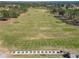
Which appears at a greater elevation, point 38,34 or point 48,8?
point 48,8

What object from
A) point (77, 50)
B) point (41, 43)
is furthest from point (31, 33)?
point (77, 50)

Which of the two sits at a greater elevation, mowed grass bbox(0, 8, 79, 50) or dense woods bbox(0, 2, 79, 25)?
dense woods bbox(0, 2, 79, 25)

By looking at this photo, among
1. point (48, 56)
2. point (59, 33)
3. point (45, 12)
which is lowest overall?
point (48, 56)

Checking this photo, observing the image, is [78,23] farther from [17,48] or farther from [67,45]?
[17,48]

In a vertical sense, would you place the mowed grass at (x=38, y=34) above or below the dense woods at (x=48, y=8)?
below

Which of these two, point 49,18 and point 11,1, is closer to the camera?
point 11,1

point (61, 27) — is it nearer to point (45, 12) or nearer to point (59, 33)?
point (59, 33)

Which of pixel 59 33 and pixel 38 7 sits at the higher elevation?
pixel 38 7

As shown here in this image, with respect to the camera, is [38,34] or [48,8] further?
[48,8]
